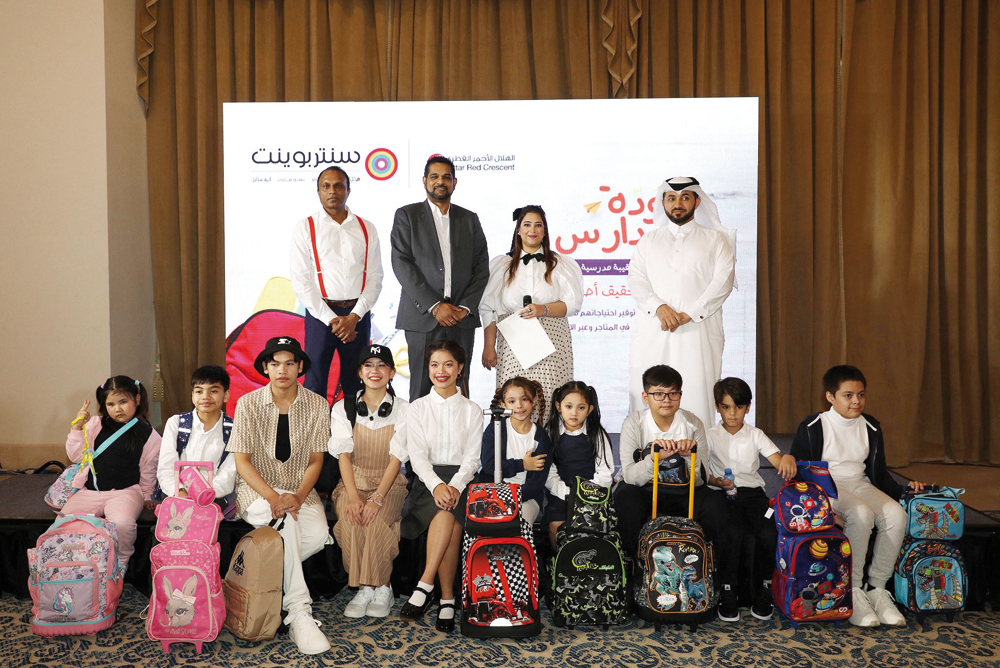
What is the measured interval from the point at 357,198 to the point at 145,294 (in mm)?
1767

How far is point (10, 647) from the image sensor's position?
94.3 inches

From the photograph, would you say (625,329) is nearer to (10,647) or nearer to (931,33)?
(931,33)

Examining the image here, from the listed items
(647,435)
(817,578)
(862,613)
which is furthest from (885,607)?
(647,435)

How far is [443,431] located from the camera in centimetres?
284

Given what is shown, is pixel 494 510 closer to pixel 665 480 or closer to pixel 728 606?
pixel 665 480

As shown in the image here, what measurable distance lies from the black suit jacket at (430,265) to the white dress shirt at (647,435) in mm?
1005

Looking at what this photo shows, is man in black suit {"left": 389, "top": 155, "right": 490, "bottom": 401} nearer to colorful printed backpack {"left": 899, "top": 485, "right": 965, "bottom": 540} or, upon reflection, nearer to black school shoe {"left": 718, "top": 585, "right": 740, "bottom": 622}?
black school shoe {"left": 718, "top": 585, "right": 740, "bottom": 622}

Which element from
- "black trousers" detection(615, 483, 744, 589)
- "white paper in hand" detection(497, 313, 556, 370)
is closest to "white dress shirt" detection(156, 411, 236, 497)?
"white paper in hand" detection(497, 313, 556, 370)

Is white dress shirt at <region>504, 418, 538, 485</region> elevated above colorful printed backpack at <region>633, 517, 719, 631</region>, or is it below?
above

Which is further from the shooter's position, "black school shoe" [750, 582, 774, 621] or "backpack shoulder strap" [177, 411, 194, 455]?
"backpack shoulder strap" [177, 411, 194, 455]

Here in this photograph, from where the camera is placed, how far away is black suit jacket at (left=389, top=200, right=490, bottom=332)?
348 centimetres

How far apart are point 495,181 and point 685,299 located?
4.48ft

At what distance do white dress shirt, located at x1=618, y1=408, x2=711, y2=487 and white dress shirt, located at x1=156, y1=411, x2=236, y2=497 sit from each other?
1.46 metres

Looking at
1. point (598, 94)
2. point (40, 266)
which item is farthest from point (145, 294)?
point (598, 94)
